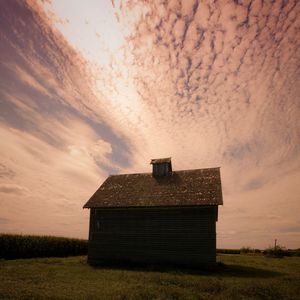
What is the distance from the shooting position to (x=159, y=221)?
2377cm

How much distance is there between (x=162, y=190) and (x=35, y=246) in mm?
21019

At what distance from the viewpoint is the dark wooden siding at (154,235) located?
73.0 feet

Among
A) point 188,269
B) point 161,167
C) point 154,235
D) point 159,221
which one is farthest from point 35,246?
point 188,269

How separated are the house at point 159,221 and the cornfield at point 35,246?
1448 centimetres

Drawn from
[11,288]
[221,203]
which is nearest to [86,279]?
[11,288]

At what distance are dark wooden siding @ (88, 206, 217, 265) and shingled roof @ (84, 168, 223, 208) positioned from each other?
2.10ft

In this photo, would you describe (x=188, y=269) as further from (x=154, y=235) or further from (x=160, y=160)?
(x=160, y=160)

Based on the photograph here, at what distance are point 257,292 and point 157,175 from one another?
17.8 metres

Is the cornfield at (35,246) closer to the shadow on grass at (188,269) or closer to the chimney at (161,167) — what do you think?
the shadow on grass at (188,269)

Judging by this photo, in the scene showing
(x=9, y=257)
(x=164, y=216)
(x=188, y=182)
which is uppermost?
(x=188, y=182)

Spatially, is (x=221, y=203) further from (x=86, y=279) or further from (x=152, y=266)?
(x=86, y=279)

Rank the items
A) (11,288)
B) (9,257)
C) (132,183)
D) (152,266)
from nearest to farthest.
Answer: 1. (11,288)
2. (152,266)
3. (132,183)
4. (9,257)

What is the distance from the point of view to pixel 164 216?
23.8 meters

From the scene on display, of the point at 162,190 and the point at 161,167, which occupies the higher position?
the point at 161,167
